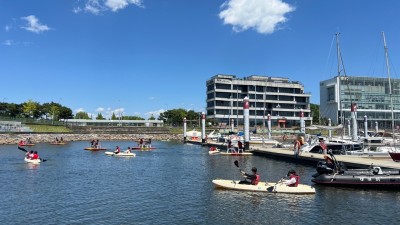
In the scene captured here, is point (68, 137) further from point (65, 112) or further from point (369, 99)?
point (369, 99)

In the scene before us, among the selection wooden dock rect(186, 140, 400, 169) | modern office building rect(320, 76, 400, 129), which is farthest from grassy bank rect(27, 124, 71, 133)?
modern office building rect(320, 76, 400, 129)

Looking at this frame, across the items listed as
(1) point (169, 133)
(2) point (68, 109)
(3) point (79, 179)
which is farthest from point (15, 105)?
(3) point (79, 179)

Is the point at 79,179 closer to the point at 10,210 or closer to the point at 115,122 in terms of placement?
the point at 10,210

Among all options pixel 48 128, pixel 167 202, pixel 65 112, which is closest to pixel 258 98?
pixel 65 112

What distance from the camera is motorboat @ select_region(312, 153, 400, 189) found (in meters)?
27.2

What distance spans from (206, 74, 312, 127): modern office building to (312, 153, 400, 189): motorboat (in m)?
140

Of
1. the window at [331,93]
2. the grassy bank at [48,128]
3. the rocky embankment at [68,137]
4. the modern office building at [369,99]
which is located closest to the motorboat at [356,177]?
the rocky embankment at [68,137]

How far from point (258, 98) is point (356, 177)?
157m

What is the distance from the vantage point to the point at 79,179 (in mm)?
32938

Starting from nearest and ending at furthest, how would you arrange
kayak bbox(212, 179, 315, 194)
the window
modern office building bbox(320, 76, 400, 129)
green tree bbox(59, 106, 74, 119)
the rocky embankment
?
kayak bbox(212, 179, 315, 194) → the rocky embankment → modern office building bbox(320, 76, 400, 129) → the window → green tree bbox(59, 106, 74, 119)

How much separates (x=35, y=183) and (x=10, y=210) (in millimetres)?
9528

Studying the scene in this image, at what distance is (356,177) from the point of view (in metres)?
27.8

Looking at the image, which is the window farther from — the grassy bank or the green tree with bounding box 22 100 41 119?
the green tree with bounding box 22 100 41 119

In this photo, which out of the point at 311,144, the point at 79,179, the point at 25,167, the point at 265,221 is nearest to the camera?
the point at 265,221
